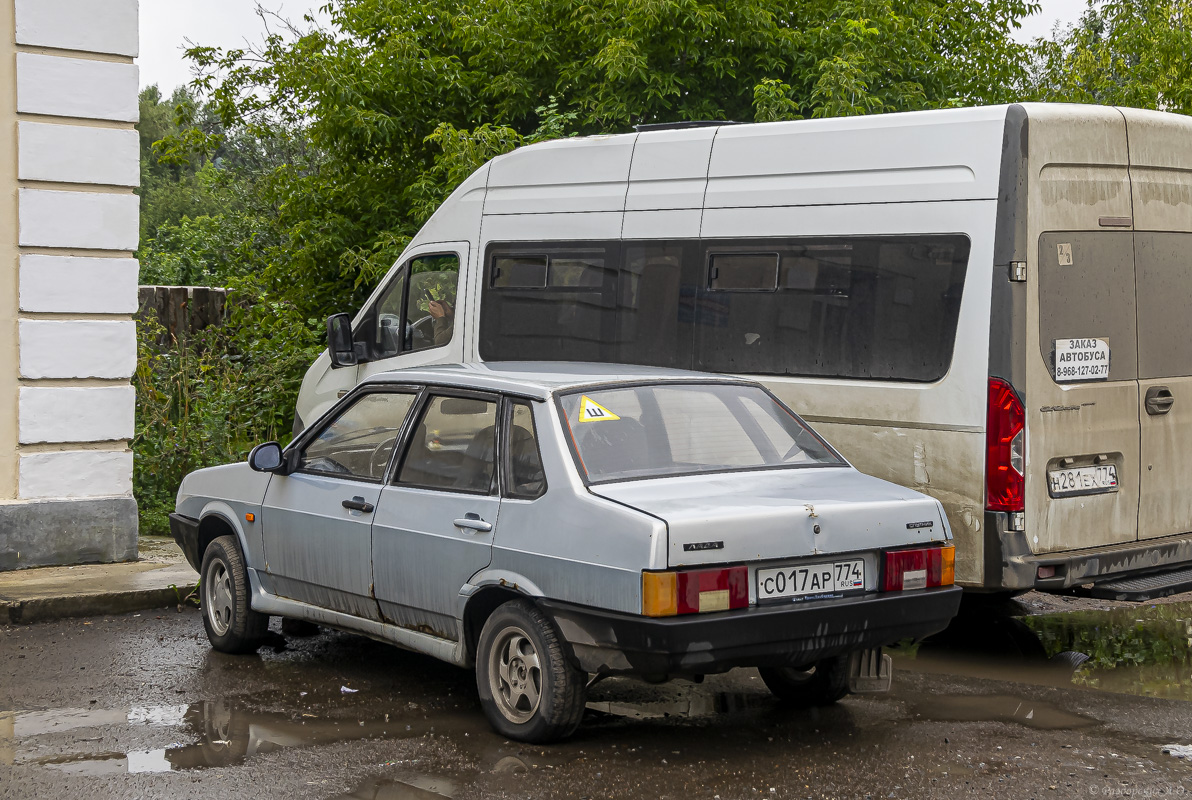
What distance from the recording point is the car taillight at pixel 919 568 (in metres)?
5.41

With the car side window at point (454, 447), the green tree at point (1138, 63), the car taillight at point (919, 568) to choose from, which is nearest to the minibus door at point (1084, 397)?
the car taillight at point (919, 568)

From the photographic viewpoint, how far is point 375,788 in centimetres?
493

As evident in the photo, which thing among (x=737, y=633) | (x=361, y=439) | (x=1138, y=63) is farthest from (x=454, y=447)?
(x=1138, y=63)

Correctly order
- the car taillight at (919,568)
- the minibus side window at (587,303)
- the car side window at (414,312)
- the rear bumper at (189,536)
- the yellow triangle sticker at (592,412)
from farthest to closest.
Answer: the car side window at (414,312)
the minibus side window at (587,303)
the rear bumper at (189,536)
the yellow triangle sticker at (592,412)
the car taillight at (919,568)

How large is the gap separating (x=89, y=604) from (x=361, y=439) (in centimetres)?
277

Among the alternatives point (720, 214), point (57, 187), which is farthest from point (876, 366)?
point (57, 187)

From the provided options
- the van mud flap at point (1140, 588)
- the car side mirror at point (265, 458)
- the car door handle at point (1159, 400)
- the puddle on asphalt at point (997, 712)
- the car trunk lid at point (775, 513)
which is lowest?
the puddle on asphalt at point (997, 712)

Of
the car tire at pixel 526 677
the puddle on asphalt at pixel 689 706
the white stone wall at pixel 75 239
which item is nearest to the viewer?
the car tire at pixel 526 677

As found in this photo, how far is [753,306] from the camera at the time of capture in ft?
26.1

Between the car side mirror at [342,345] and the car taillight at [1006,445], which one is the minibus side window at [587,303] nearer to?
the car side mirror at [342,345]

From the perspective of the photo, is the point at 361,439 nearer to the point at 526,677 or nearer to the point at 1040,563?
the point at 526,677

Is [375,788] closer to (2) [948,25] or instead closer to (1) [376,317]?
(1) [376,317]

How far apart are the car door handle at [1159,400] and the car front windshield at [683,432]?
227 cm

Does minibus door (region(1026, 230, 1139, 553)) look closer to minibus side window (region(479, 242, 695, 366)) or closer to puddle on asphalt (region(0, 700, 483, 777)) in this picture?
minibus side window (region(479, 242, 695, 366))
